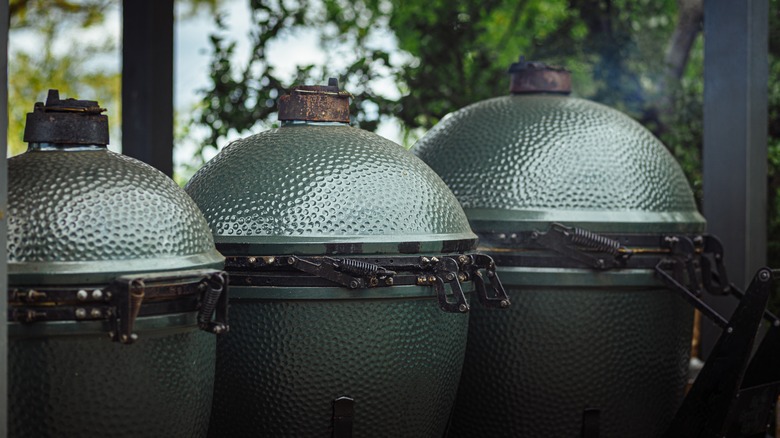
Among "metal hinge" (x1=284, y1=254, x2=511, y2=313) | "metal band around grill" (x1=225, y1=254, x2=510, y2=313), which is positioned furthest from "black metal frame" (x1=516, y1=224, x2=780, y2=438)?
"metal band around grill" (x1=225, y1=254, x2=510, y2=313)

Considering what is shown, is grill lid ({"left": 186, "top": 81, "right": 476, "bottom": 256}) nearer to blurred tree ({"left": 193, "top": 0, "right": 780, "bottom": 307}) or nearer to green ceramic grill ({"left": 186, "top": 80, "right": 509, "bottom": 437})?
green ceramic grill ({"left": 186, "top": 80, "right": 509, "bottom": 437})

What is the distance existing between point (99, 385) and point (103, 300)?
0.20 m

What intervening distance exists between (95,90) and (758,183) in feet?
27.7

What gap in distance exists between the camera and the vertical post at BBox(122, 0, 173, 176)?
462cm

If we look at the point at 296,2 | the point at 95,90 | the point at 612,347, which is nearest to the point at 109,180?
the point at 612,347

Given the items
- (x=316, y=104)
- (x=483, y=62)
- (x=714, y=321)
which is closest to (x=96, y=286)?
(x=316, y=104)

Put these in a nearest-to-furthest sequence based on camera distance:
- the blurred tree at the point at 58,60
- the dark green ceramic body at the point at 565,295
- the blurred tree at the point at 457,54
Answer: the dark green ceramic body at the point at 565,295 < the blurred tree at the point at 457,54 < the blurred tree at the point at 58,60

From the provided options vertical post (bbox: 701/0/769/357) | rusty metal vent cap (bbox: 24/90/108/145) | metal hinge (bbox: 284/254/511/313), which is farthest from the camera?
vertical post (bbox: 701/0/769/357)

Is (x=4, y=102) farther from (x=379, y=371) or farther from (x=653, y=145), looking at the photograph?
(x=653, y=145)

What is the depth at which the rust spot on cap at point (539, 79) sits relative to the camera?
396cm

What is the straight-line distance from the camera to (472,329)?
11.7ft

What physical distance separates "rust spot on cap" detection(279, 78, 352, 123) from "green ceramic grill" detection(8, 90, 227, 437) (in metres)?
0.73

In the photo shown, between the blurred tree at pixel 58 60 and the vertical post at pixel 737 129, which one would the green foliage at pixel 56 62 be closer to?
the blurred tree at pixel 58 60

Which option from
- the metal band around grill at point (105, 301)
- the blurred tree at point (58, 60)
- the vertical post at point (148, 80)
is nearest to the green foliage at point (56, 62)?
the blurred tree at point (58, 60)
